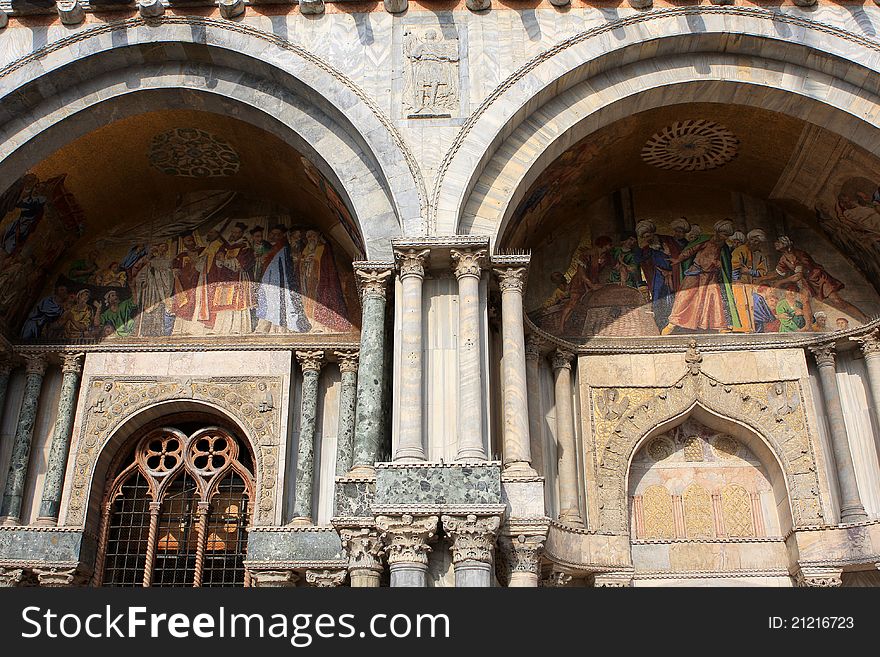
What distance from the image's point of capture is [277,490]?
440 inches

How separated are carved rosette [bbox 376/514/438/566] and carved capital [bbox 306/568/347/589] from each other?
84.9 inches

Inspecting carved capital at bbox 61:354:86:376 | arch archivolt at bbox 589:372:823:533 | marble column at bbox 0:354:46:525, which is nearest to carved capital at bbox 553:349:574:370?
arch archivolt at bbox 589:372:823:533

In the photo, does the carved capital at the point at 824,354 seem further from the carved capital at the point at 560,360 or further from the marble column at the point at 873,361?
the carved capital at the point at 560,360

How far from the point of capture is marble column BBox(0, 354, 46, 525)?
11.3 metres

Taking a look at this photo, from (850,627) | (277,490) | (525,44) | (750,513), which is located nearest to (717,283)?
(750,513)

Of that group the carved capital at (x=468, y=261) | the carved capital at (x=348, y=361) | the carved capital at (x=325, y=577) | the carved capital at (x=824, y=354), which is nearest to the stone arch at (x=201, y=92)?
the carved capital at (x=468, y=261)

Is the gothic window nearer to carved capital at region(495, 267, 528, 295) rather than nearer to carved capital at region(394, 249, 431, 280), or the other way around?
carved capital at region(394, 249, 431, 280)

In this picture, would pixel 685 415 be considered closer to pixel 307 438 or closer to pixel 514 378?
pixel 514 378

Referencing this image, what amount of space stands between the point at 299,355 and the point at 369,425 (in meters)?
2.54

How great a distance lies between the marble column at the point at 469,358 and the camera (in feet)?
29.4

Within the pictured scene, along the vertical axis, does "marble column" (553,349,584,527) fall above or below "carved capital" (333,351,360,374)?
below

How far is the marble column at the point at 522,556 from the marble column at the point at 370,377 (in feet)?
4.85

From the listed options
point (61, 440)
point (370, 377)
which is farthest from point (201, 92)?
point (61, 440)

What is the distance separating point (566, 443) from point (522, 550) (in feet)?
9.03
